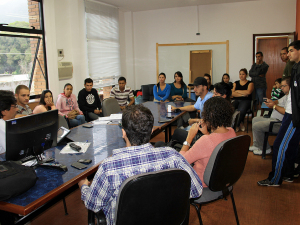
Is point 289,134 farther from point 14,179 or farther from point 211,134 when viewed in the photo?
point 14,179

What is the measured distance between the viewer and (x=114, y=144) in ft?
8.19

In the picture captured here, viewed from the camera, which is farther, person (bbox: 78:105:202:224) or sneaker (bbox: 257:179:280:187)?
sneaker (bbox: 257:179:280:187)

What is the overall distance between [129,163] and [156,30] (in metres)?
6.93

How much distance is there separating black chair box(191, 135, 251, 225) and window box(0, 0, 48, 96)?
151 inches

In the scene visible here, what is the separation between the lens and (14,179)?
1.48 meters

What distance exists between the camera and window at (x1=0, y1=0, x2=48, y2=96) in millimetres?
4406

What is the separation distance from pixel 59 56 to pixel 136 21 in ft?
10.9

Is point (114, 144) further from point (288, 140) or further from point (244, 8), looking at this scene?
point (244, 8)

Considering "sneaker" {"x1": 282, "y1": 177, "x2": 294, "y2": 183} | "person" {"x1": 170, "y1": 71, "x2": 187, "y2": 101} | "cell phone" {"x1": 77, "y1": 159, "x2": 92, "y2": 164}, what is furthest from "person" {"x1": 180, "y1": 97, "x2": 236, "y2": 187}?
"person" {"x1": 170, "y1": 71, "x2": 187, "y2": 101}

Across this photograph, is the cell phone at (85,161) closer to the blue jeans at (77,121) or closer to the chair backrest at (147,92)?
the blue jeans at (77,121)

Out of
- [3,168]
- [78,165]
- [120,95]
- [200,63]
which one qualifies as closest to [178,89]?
[120,95]

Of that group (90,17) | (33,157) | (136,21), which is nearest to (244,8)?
(136,21)

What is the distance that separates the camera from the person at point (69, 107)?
15.9ft

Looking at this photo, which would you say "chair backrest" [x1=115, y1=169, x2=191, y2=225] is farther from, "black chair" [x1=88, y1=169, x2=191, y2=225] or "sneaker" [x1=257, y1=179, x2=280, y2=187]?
"sneaker" [x1=257, y1=179, x2=280, y2=187]
